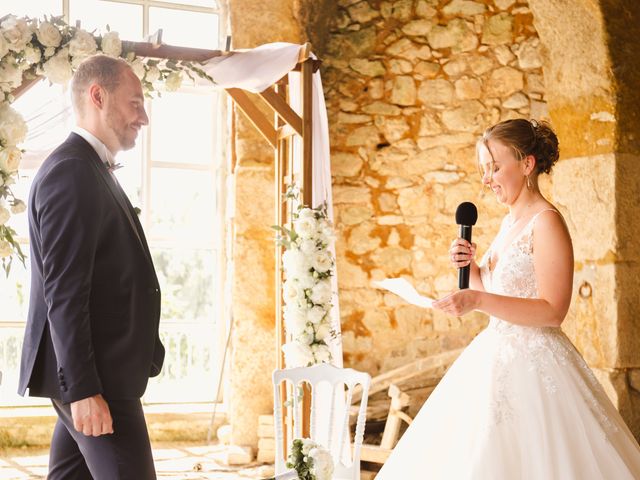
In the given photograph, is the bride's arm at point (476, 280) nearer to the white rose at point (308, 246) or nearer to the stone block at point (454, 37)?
the white rose at point (308, 246)

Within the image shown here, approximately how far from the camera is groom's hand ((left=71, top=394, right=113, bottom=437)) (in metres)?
1.96

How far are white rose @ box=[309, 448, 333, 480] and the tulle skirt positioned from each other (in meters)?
0.54

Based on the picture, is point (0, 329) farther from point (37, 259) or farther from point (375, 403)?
point (37, 259)

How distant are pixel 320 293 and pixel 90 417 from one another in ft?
7.36

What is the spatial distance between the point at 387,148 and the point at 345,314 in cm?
132

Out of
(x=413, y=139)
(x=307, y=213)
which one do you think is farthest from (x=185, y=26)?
(x=307, y=213)

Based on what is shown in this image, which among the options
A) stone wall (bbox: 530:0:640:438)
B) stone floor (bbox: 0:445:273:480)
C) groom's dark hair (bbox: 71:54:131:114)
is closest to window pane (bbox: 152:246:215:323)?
stone floor (bbox: 0:445:273:480)

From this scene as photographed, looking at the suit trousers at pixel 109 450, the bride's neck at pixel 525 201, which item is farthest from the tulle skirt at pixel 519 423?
the suit trousers at pixel 109 450

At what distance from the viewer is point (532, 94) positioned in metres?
5.85

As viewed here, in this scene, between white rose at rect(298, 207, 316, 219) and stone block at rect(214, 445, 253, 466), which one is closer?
white rose at rect(298, 207, 316, 219)

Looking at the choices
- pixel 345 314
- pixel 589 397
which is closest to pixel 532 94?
pixel 345 314

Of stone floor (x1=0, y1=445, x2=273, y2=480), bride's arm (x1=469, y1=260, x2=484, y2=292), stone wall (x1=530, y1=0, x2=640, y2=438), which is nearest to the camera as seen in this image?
bride's arm (x1=469, y1=260, x2=484, y2=292)

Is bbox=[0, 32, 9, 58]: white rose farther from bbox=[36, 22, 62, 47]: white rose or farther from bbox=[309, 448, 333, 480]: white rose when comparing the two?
bbox=[309, 448, 333, 480]: white rose

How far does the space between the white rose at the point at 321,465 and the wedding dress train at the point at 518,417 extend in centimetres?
54
